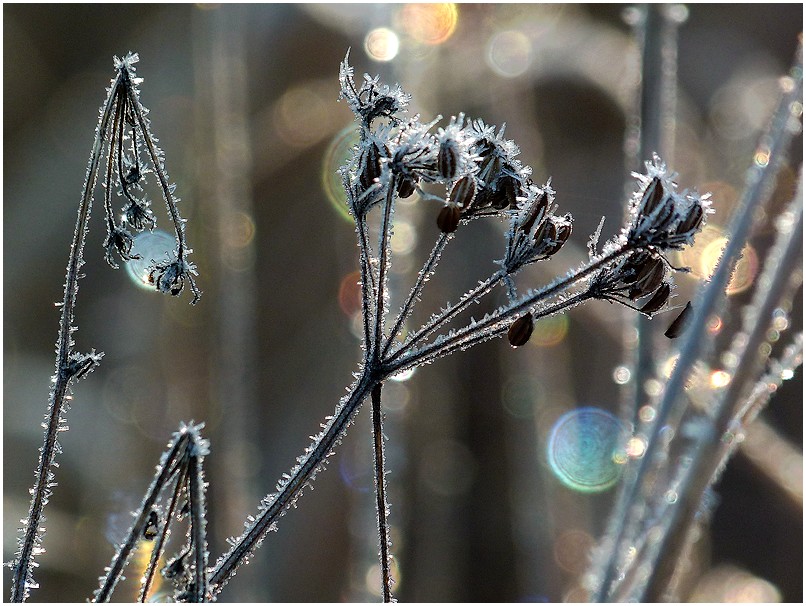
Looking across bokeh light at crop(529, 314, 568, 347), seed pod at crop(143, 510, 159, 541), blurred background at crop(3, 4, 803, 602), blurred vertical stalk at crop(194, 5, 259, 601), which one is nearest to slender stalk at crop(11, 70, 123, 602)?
seed pod at crop(143, 510, 159, 541)

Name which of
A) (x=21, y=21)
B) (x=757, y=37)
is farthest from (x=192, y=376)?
(x=757, y=37)

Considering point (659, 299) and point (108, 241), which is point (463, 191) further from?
point (108, 241)

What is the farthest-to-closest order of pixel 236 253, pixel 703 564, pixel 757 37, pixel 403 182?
1. pixel 757 37
2. pixel 703 564
3. pixel 236 253
4. pixel 403 182

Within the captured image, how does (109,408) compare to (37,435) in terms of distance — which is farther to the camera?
(109,408)

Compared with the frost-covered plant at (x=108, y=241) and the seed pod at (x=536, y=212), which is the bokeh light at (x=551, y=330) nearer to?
the seed pod at (x=536, y=212)

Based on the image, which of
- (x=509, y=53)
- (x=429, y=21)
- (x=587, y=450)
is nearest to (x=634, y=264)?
(x=429, y=21)

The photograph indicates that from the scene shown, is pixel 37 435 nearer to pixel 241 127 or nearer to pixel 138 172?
pixel 241 127

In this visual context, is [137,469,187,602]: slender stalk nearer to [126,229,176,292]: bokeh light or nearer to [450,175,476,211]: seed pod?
[126,229,176,292]: bokeh light

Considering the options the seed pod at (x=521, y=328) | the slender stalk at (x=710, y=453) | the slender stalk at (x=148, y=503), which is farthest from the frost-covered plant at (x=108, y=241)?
the slender stalk at (x=710, y=453)
